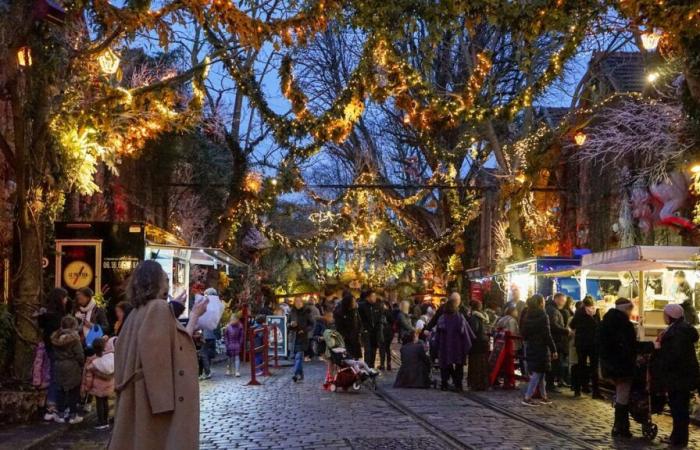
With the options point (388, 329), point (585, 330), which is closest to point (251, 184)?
point (388, 329)

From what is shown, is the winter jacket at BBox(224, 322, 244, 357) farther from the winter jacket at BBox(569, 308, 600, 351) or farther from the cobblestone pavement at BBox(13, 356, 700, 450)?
the winter jacket at BBox(569, 308, 600, 351)

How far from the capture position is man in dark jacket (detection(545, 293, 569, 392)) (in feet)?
49.8

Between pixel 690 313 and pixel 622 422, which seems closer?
pixel 622 422

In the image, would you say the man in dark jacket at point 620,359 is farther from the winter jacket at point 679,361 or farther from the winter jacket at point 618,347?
the winter jacket at point 679,361

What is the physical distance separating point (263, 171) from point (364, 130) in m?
8.23

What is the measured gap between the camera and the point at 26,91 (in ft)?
39.4

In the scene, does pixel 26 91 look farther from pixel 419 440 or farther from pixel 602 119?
pixel 602 119

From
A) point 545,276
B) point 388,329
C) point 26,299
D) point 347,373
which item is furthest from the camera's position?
point 545,276

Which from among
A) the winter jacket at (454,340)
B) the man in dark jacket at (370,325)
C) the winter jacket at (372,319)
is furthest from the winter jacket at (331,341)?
the winter jacket at (372,319)

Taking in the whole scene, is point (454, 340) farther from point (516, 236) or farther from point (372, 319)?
point (516, 236)

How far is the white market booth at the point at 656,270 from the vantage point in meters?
15.1

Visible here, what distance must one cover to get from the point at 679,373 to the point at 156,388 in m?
6.82

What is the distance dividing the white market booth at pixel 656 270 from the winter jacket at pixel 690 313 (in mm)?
759

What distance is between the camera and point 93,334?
1201cm
